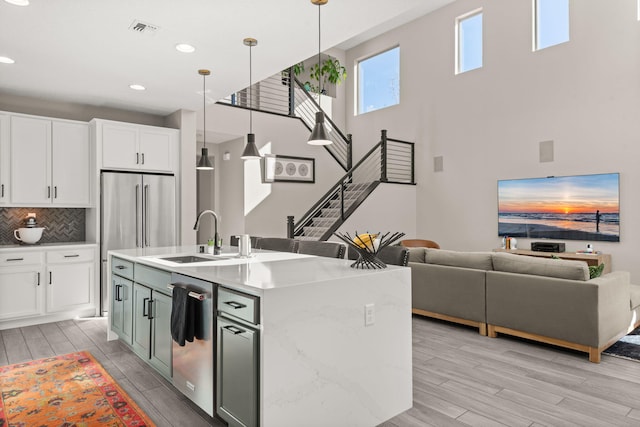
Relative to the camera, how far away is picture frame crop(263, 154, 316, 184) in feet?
26.6

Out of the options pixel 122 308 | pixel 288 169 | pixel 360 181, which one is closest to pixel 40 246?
pixel 122 308

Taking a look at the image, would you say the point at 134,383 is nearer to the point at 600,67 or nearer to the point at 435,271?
the point at 435,271

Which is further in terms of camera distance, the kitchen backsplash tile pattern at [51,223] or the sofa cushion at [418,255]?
the kitchen backsplash tile pattern at [51,223]

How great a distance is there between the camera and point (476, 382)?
3.12 m

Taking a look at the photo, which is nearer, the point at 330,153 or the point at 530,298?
the point at 530,298

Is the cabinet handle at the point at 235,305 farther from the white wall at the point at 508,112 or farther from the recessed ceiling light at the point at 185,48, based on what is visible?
the white wall at the point at 508,112

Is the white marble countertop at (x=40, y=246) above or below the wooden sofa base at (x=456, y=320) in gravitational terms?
above

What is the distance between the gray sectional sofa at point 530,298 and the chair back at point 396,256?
1.54m

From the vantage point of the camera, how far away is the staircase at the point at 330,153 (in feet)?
25.9

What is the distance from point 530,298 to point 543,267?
309mm

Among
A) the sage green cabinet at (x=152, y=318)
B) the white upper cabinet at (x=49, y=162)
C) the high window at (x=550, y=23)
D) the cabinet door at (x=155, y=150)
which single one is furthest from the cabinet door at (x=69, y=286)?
the high window at (x=550, y=23)

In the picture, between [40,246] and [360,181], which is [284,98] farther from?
[40,246]

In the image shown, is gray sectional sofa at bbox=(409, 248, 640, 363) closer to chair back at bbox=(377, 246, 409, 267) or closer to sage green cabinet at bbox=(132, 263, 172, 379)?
chair back at bbox=(377, 246, 409, 267)

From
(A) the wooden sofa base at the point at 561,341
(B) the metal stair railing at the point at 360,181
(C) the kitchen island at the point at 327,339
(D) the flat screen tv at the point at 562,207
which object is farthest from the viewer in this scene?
(B) the metal stair railing at the point at 360,181
